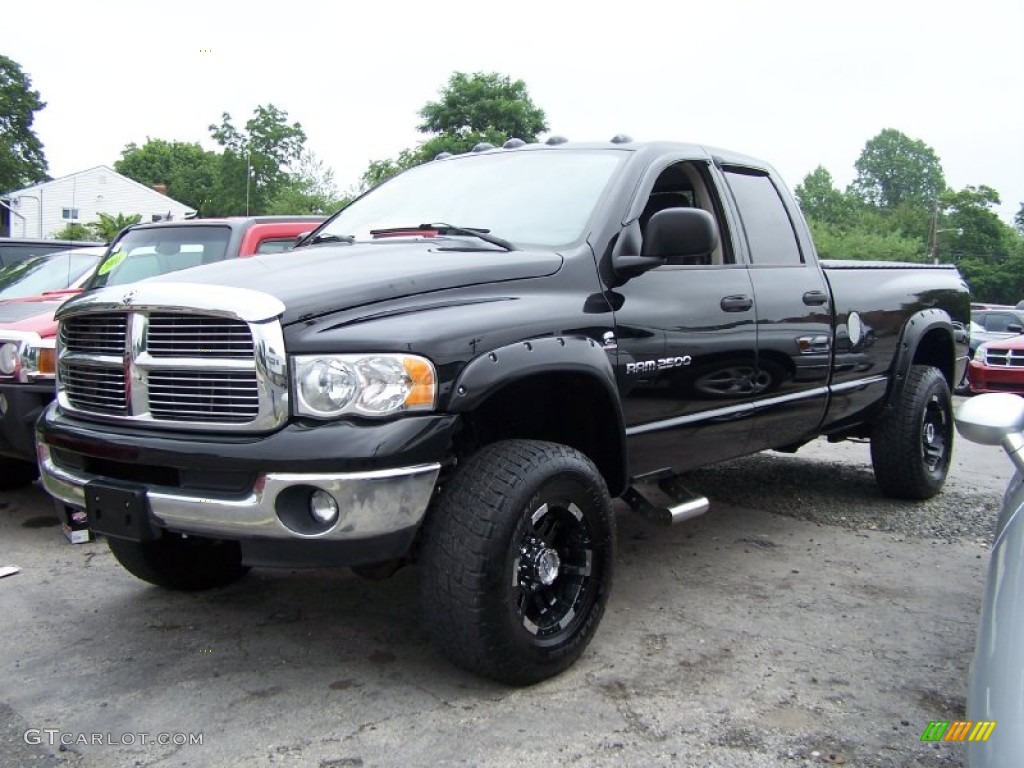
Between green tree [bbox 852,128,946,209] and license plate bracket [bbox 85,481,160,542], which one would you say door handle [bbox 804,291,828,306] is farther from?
green tree [bbox 852,128,946,209]

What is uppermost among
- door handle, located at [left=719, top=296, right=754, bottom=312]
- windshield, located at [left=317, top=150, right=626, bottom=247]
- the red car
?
windshield, located at [left=317, top=150, right=626, bottom=247]

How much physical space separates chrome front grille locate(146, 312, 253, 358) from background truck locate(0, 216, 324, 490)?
208 centimetres

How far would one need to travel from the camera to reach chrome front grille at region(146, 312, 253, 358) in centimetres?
278

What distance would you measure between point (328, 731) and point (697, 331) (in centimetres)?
206

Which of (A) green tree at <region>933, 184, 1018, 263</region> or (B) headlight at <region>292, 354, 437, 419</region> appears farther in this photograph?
(A) green tree at <region>933, 184, 1018, 263</region>

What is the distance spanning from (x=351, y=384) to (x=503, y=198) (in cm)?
152

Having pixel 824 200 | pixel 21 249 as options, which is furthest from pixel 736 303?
pixel 824 200

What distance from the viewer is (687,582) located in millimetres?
4285

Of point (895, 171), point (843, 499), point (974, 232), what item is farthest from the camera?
point (895, 171)

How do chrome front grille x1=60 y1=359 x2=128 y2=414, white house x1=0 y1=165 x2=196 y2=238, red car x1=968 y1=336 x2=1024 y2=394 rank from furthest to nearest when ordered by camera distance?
white house x1=0 y1=165 x2=196 y2=238
red car x1=968 y1=336 x2=1024 y2=394
chrome front grille x1=60 y1=359 x2=128 y2=414

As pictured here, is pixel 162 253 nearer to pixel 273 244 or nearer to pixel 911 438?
pixel 273 244

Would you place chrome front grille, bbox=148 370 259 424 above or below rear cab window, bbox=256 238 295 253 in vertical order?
below

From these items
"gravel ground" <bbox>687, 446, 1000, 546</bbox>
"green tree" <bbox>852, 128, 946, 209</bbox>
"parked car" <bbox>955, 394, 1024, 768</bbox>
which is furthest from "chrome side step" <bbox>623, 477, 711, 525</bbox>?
"green tree" <bbox>852, 128, 946, 209</bbox>

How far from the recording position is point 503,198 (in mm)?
3963
